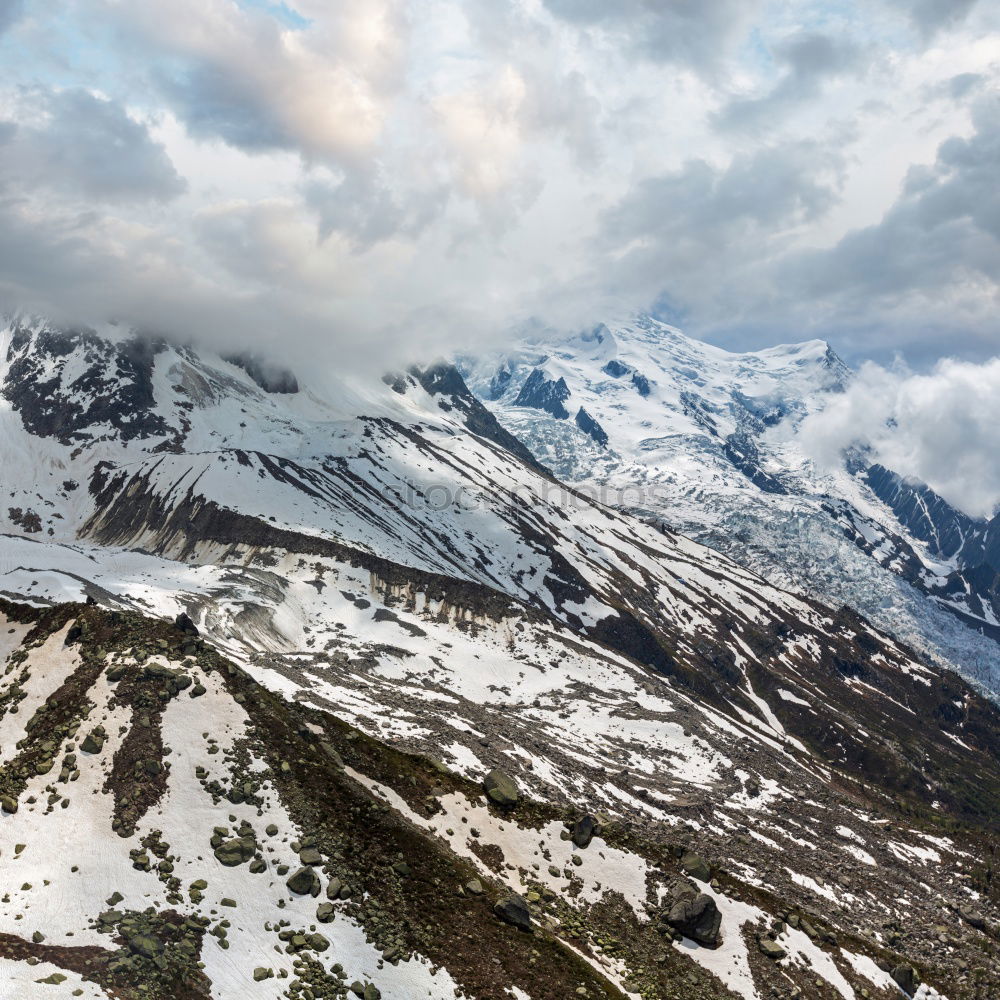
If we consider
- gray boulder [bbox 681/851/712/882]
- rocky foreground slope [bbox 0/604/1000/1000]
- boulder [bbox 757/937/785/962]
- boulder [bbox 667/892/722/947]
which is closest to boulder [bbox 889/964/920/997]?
rocky foreground slope [bbox 0/604/1000/1000]

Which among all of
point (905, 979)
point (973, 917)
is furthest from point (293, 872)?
point (973, 917)

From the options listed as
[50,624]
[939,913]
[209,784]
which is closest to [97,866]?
[209,784]

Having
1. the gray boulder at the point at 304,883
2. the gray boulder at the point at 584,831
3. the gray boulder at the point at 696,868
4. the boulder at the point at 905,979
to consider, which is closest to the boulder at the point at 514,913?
the gray boulder at the point at 304,883

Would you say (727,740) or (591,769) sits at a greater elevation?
(727,740)

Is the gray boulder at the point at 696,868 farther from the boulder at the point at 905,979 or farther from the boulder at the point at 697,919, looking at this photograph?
the boulder at the point at 905,979

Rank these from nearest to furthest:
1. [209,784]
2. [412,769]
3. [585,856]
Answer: [209,784] → [585,856] → [412,769]

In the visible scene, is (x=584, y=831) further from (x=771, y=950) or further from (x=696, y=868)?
(x=771, y=950)

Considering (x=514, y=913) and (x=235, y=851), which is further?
(x=514, y=913)

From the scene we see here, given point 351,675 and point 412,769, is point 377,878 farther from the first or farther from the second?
point 351,675
